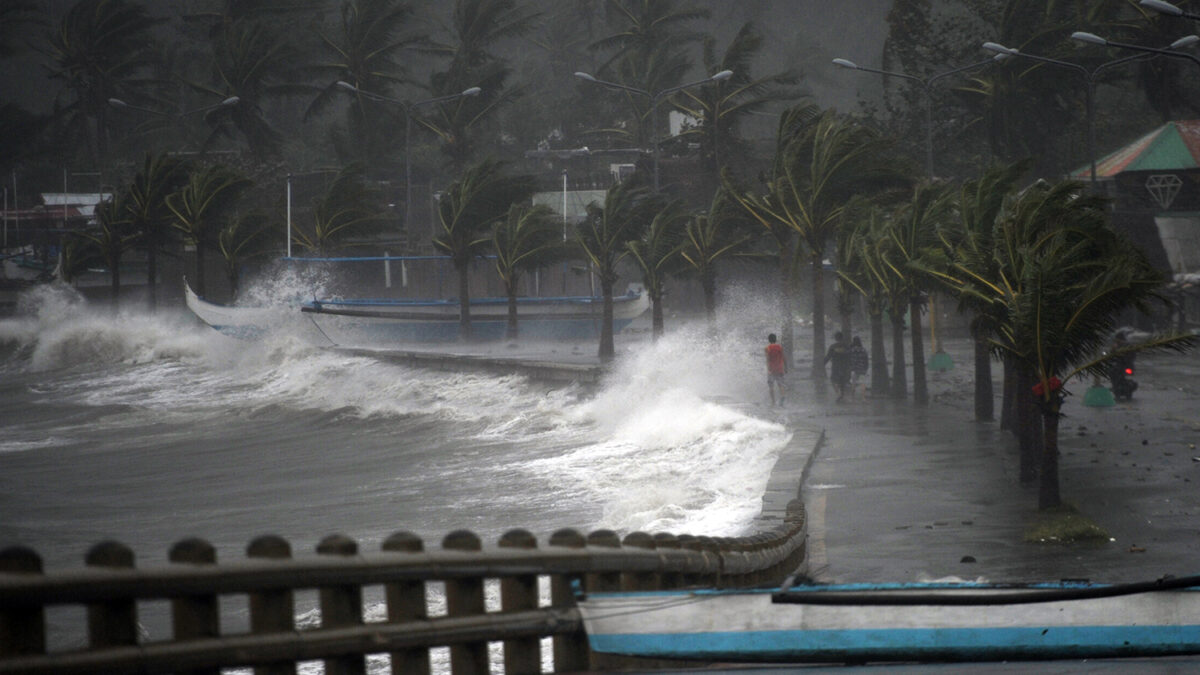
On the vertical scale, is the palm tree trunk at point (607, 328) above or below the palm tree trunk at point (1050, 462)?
above

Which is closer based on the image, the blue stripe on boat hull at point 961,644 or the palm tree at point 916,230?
the blue stripe on boat hull at point 961,644

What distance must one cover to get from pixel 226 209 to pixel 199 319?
14.5 ft

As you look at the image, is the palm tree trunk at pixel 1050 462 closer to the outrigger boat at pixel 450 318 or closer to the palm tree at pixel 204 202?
the outrigger boat at pixel 450 318

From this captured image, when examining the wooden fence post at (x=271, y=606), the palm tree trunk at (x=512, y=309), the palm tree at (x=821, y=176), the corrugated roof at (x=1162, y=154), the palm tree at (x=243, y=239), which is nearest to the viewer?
the wooden fence post at (x=271, y=606)

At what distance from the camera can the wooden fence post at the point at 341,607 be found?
403cm

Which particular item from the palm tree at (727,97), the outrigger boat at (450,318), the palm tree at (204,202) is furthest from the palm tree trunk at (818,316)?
the palm tree at (204,202)

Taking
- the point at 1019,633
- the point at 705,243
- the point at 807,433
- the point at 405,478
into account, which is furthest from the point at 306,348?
the point at 1019,633

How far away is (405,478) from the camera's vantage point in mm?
19891

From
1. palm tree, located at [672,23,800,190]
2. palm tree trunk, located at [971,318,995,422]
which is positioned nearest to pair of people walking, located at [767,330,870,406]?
palm tree trunk, located at [971,318,995,422]

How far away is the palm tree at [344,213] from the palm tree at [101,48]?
4297 centimetres

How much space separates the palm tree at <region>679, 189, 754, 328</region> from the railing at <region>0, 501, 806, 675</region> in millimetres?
25554

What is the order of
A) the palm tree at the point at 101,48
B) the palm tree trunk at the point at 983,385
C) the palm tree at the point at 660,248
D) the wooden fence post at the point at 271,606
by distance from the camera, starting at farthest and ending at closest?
the palm tree at the point at 101,48
the palm tree at the point at 660,248
the palm tree trunk at the point at 983,385
the wooden fence post at the point at 271,606

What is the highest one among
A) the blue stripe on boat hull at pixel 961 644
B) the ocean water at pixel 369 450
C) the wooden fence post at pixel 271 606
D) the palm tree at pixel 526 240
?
the palm tree at pixel 526 240

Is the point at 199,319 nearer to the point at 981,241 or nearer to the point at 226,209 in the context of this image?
the point at 226,209
